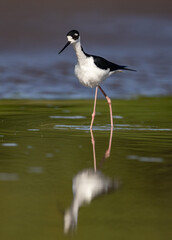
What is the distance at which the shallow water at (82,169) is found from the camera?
11.6ft

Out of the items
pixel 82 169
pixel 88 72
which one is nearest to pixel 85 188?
pixel 82 169

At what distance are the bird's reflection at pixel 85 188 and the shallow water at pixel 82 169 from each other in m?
0.04

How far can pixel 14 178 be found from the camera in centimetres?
469

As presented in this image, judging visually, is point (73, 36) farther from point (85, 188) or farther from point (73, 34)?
point (85, 188)

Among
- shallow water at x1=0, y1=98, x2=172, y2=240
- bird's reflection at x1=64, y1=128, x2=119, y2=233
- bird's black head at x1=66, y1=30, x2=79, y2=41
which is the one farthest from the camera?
bird's black head at x1=66, y1=30, x2=79, y2=41

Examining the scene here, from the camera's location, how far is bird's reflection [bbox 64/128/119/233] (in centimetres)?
370

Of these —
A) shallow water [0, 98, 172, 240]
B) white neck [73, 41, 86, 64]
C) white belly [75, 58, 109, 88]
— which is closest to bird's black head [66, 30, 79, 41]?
white neck [73, 41, 86, 64]

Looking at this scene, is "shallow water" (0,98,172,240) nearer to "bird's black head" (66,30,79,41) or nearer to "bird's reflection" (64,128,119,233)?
"bird's reflection" (64,128,119,233)

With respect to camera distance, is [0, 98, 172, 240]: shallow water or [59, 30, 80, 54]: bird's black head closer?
[0, 98, 172, 240]: shallow water

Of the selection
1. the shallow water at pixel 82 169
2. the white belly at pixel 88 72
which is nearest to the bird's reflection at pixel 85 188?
the shallow water at pixel 82 169

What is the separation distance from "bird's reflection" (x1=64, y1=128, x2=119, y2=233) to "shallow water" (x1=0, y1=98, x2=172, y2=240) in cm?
4

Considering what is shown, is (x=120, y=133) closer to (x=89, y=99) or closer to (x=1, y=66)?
(x=89, y=99)

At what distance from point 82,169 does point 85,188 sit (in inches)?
24.1

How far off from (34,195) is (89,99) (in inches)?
324
